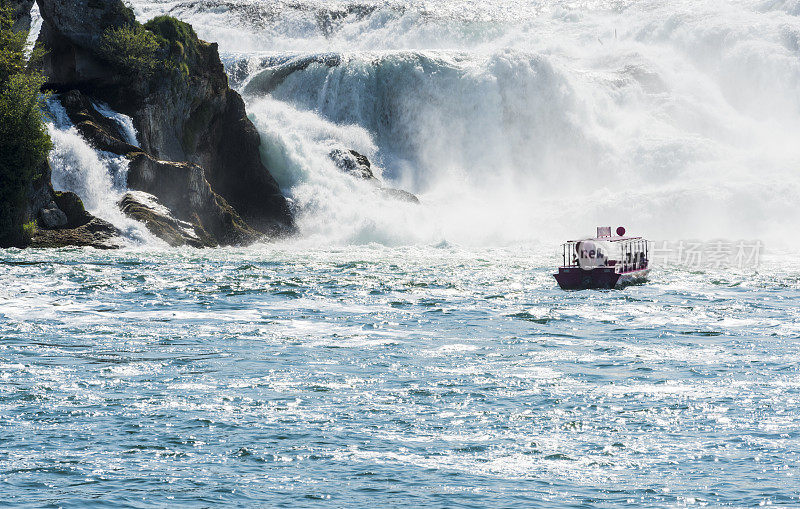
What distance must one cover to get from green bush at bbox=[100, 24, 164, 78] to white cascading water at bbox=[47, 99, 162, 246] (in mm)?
7527

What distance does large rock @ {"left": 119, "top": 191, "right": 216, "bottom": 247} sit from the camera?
62000 mm

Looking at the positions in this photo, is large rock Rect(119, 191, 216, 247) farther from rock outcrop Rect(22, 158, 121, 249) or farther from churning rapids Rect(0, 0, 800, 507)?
rock outcrop Rect(22, 158, 121, 249)

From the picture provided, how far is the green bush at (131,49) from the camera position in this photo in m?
70.2

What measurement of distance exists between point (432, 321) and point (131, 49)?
44331 mm

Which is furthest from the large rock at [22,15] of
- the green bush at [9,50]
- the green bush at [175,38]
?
the green bush at [175,38]

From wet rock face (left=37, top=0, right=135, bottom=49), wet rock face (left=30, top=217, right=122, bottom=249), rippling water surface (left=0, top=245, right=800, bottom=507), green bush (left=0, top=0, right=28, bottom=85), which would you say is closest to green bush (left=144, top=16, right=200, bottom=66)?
wet rock face (left=37, top=0, right=135, bottom=49)

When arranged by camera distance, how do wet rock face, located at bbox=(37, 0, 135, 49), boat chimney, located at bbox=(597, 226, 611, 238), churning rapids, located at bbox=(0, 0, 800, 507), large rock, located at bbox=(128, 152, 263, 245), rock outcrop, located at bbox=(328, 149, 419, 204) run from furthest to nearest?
rock outcrop, located at bbox=(328, 149, 419, 204) → wet rock face, located at bbox=(37, 0, 135, 49) → large rock, located at bbox=(128, 152, 263, 245) → boat chimney, located at bbox=(597, 226, 611, 238) → churning rapids, located at bbox=(0, 0, 800, 507)

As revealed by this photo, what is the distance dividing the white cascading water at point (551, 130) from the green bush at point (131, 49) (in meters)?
12.8

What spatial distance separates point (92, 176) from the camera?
63125 millimetres

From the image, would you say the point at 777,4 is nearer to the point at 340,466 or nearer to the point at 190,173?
the point at 190,173

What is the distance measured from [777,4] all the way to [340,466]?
5232 inches

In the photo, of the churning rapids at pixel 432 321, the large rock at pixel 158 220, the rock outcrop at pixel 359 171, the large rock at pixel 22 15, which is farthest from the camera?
the rock outcrop at pixel 359 171

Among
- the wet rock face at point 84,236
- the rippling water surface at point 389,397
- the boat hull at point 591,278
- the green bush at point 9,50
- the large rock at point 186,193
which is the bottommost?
the rippling water surface at point 389,397

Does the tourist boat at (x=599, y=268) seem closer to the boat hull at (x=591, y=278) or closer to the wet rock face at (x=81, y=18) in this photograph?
the boat hull at (x=591, y=278)
